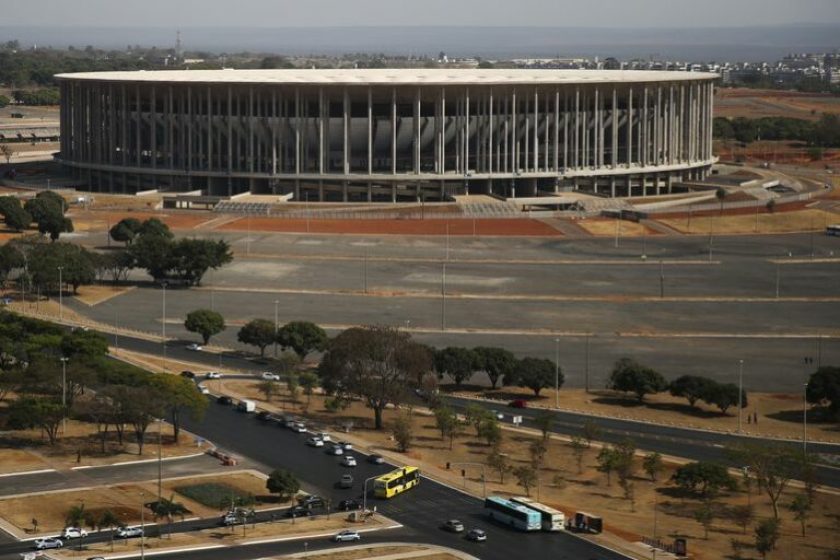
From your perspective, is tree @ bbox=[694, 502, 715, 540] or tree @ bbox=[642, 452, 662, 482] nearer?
tree @ bbox=[694, 502, 715, 540]

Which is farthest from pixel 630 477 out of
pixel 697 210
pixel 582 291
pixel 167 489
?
pixel 697 210

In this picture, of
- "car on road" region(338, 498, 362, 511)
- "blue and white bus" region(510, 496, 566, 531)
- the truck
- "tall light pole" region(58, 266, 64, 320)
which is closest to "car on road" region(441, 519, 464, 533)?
"blue and white bus" region(510, 496, 566, 531)

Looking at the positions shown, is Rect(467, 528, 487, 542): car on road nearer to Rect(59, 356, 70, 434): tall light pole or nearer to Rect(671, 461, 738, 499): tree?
Rect(671, 461, 738, 499): tree

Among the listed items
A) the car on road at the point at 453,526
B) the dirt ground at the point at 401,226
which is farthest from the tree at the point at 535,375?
the dirt ground at the point at 401,226

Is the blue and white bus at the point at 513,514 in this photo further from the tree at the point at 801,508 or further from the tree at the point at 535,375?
the tree at the point at 535,375

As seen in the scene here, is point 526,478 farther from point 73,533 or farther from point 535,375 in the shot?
point 535,375

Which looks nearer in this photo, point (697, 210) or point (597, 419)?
point (597, 419)

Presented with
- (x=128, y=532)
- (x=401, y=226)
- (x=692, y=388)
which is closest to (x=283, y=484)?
(x=128, y=532)

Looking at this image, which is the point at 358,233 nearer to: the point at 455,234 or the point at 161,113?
the point at 455,234
